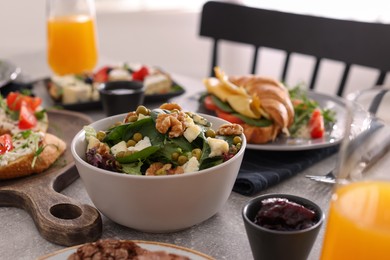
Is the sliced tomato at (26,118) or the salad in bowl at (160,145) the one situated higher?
the salad in bowl at (160,145)

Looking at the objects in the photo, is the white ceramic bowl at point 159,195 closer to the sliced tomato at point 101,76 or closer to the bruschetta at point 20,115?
the bruschetta at point 20,115

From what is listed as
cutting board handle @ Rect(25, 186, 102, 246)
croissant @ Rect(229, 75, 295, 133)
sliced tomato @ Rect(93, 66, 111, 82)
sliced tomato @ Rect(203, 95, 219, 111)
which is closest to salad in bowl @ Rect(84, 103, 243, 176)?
cutting board handle @ Rect(25, 186, 102, 246)

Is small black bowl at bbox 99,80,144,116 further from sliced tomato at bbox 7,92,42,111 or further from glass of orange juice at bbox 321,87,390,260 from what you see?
glass of orange juice at bbox 321,87,390,260

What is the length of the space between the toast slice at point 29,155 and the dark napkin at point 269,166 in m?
0.47

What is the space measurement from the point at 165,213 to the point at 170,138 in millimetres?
154

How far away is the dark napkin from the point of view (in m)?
1.15

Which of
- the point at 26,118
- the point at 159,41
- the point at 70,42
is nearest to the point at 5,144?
the point at 26,118

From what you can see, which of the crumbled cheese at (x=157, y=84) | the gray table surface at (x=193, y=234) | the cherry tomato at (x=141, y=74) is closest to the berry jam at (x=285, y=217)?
the gray table surface at (x=193, y=234)

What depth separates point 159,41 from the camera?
428 cm

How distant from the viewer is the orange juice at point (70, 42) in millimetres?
2066

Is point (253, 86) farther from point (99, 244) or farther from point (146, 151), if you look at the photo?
point (99, 244)

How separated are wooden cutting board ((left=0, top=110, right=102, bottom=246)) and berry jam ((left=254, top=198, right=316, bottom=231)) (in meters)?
0.34

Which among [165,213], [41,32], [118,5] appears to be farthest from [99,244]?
[118,5]

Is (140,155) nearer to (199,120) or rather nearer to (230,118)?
(199,120)
